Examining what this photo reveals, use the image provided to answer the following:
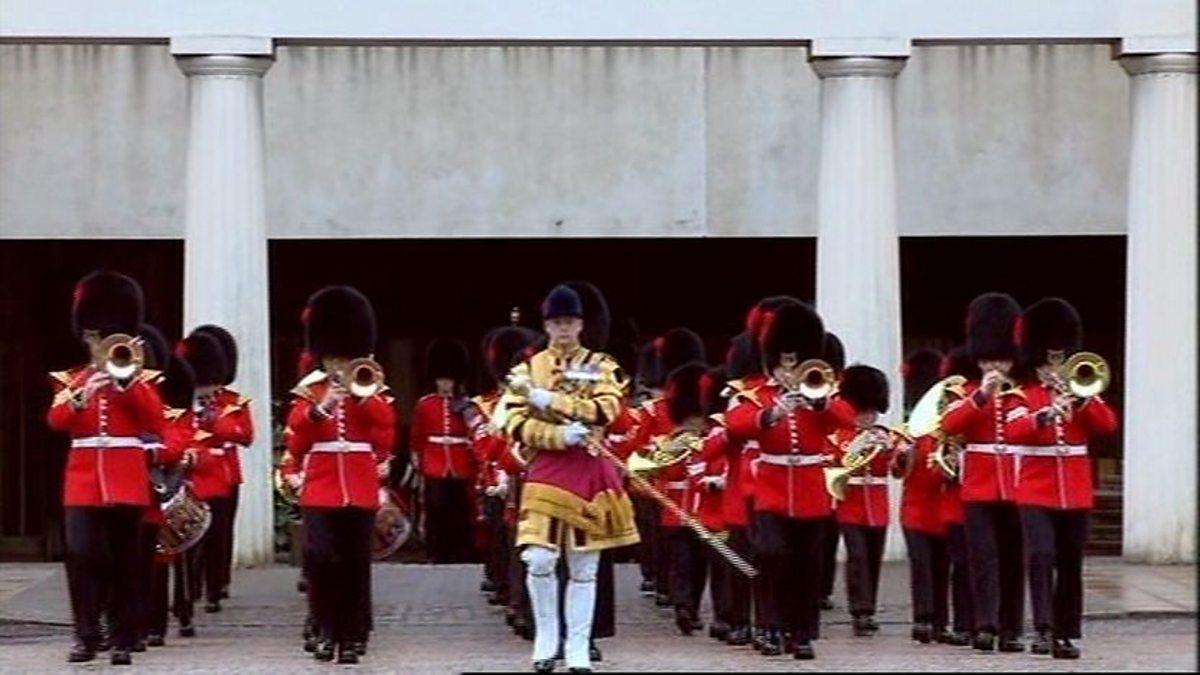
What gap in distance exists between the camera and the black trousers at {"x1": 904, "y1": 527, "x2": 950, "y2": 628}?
14.1 m

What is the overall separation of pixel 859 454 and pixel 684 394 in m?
1.72

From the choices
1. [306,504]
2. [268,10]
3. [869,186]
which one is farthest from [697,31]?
[306,504]

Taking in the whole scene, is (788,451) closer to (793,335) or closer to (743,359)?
(793,335)

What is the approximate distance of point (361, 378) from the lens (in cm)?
1296

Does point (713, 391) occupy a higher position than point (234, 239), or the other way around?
point (234, 239)

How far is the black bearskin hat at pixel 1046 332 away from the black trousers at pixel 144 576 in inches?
185

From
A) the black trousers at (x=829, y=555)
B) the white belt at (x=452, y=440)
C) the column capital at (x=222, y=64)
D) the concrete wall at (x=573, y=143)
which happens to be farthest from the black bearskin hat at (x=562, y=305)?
the concrete wall at (x=573, y=143)

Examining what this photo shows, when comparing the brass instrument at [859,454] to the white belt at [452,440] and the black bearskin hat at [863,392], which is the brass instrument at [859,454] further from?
the white belt at [452,440]

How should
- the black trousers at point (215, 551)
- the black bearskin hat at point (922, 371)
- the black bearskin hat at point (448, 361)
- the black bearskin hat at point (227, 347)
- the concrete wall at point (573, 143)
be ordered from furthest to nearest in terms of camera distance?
the concrete wall at point (573, 143) < the black bearskin hat at point (448, 361) < the black bearskin hat at point (922, 371) < the black bearskin hat at point (227, 347) < the black trousers at point (215, 551)

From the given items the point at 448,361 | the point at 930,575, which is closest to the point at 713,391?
the point at 930,575

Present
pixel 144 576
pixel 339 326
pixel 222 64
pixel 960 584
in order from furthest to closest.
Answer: pixel 222 64 → pixel 960 584 → pixel 144 576 → pixel 339 326

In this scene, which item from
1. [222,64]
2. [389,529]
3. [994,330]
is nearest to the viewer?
[994,330]

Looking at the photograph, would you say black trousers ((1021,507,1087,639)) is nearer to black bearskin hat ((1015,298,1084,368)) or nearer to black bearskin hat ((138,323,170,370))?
black bearskin hat ((1015,298,1084,368))

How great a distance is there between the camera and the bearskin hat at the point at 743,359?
1377cm
